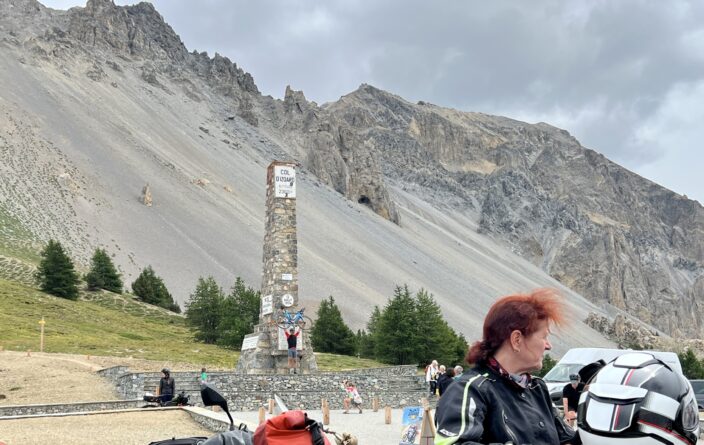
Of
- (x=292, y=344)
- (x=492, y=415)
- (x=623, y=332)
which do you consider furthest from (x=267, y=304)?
(x=623, y=332)

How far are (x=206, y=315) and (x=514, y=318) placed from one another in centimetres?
5249

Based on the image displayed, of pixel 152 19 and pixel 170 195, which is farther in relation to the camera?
pixel 152 19

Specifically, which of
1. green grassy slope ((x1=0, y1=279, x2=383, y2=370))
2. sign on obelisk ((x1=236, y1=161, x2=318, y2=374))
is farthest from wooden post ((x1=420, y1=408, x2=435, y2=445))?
green grassy slope ((x1=0, y1=279, x2=383, y2=370))

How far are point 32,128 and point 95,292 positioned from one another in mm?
45214

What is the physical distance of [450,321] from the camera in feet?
288

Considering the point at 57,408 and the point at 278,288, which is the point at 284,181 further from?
the point at 57,408

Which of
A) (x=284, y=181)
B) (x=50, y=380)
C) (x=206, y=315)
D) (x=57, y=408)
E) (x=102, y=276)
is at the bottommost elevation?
(x=57, y=408)

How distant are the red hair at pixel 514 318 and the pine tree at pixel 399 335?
43.9 metres

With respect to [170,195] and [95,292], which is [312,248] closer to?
[170,195]

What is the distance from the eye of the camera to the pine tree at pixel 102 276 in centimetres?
6372

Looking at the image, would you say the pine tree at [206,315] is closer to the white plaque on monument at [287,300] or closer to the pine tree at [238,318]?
the pine tree at [238,318]

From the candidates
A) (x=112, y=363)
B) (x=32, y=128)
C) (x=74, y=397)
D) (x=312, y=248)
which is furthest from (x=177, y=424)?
(x=32, y=128)

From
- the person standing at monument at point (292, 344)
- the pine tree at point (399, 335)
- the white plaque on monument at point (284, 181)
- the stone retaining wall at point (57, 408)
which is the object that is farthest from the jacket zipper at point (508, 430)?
the pine tree at point (399, 335)

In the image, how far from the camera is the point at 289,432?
342cm
